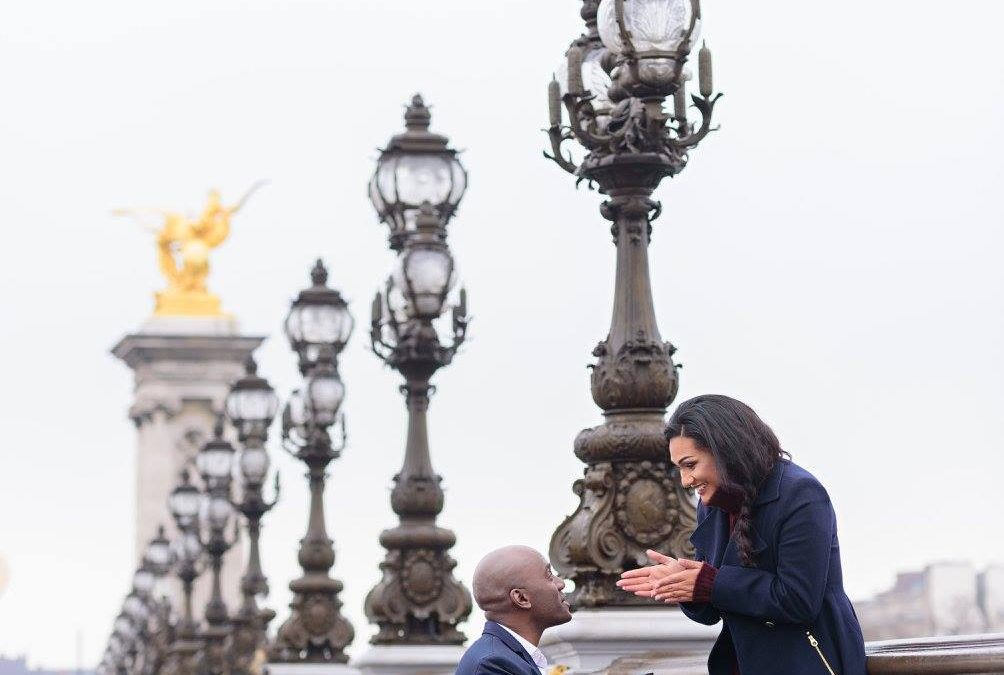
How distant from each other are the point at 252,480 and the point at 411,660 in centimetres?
1031

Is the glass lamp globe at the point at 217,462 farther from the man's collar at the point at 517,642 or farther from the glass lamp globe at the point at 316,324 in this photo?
the man's collar at the point at 517,642

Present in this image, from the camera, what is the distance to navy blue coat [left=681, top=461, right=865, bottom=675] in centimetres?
716

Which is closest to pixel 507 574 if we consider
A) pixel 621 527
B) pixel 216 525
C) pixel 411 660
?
pixel 621 527

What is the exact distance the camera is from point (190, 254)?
93.2 m

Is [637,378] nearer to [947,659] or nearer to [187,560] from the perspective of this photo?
[947,659]

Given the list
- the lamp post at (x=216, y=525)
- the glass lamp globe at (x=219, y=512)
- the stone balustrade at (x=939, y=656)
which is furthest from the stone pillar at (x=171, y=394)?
the stone balustrade at (x=939, y=656)

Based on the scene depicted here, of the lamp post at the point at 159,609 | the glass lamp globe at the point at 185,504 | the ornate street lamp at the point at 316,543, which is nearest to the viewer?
the ornate street lamp at the point at 316,543

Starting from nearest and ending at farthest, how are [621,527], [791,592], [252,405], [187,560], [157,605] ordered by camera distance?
[791,592] < [621,527] < [252,405] < [187,560] < [157,605]

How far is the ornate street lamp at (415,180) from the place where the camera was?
61.8 feet

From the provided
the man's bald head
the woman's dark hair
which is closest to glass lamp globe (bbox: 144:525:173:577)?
the man's bald head

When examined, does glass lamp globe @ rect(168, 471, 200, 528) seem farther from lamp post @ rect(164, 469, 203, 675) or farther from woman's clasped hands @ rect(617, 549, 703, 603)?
woman's clasped hands @ rect(617, 549, 703, 603)

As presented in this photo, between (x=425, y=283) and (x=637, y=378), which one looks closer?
(x=637, y=378)

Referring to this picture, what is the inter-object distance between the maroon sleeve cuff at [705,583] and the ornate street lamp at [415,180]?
11535 mm

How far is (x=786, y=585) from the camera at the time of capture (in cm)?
716
